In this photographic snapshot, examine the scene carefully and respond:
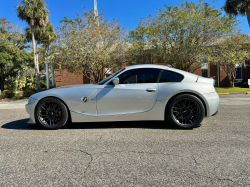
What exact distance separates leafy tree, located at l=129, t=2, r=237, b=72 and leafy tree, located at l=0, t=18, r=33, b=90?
12338 millimetres

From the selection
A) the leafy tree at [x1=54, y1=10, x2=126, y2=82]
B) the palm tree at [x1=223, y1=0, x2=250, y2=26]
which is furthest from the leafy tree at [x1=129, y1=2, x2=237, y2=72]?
the palm tree at [x1=223, y1=0, x2=250, y2=26]

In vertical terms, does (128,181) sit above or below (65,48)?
below

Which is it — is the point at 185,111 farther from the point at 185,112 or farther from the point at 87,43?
the point at 87,43

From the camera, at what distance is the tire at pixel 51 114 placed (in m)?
4.29

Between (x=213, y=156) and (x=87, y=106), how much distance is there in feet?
8.67

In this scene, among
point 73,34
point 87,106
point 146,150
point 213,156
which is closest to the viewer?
point 213,156

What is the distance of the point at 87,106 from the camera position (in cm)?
427

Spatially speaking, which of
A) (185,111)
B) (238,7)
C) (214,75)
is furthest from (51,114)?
(214,75)

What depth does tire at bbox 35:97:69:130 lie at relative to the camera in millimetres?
4293

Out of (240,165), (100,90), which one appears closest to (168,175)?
(240,165)

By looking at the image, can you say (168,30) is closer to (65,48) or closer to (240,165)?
(65,48)

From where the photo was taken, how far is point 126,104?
4.26 metres

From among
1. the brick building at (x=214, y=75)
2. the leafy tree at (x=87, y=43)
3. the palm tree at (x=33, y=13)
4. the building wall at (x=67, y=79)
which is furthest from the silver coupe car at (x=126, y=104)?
the building wall at (x=67, y=79)

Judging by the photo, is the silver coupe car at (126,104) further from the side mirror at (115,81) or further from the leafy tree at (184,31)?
the leafy tree at (184,31)
